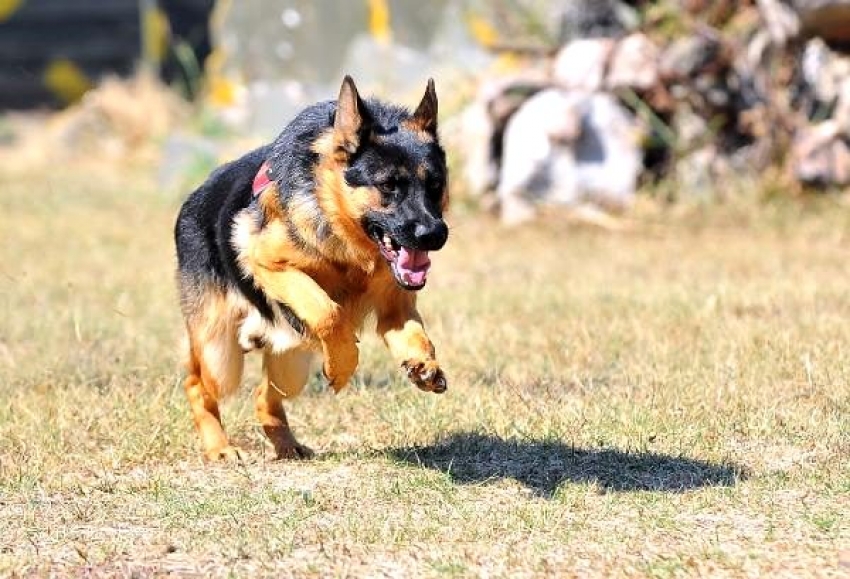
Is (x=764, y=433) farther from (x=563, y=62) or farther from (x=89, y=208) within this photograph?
(x=89, y=208)

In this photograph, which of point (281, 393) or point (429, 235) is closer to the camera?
point (429, 235)

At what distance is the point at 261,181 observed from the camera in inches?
222

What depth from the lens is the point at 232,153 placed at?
15.1 metres

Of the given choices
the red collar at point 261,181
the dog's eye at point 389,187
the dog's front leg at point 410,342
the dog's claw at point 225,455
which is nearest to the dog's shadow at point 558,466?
the dog's front leg at point 410,342

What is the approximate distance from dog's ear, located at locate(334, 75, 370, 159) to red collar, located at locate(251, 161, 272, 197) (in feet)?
1.37

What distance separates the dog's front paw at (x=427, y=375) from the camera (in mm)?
5117

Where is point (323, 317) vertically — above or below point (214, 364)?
above

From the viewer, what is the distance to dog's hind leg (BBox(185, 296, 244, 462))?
233 inches

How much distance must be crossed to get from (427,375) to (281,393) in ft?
3.47

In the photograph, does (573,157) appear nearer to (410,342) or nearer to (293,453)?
(293,453)

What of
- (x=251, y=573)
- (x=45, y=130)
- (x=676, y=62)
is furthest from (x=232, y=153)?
(x=251, y=573)

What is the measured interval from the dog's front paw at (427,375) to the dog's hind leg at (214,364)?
1.03 meters

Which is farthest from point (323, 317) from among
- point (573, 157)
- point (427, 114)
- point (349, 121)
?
point (573, 157)

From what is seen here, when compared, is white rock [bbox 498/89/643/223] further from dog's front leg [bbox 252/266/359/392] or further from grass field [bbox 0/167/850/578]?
dog's front leg [bbox 252/266/359/392]
